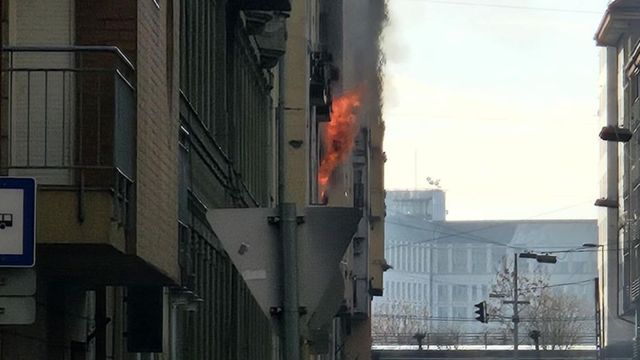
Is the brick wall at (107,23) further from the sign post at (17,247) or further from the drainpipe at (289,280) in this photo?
the sign post at (17,247)

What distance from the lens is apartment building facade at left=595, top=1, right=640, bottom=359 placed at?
318ft

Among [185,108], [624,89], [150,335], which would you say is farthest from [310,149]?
[624,89]

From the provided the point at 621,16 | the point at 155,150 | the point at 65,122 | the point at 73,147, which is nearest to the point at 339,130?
the point at 155,150

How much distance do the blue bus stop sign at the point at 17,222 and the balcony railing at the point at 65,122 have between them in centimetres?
242

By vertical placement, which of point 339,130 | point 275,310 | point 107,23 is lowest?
point 275,310

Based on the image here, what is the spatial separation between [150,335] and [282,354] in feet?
19.3

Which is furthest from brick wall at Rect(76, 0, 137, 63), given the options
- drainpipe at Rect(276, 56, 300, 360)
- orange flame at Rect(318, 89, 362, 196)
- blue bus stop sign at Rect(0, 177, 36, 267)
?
orange flame at Rect(318, 89, 362, 196)

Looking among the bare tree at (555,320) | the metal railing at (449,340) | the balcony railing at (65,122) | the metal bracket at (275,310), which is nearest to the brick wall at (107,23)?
the balcony railing at (65,122)

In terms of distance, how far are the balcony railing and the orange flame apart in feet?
158

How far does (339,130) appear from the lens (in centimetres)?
6203

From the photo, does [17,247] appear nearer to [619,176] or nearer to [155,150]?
[155,150]

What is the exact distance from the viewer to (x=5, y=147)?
1198 cm

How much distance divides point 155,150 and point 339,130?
47.9 m

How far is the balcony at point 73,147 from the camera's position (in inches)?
468
